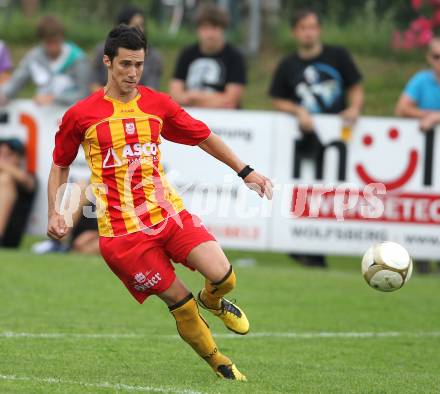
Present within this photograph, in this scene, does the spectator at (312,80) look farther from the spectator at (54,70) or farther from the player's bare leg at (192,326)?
the player's bare leg at (192,326)

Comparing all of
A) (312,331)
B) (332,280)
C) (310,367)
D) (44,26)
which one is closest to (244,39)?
(44,26)

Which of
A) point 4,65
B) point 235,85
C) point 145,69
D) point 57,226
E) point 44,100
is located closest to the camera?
point 57,226

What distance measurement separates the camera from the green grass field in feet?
23.3

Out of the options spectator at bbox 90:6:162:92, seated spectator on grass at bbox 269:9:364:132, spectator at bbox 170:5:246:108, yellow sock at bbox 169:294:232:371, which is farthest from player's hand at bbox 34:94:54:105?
yellow sock at bbox 169:294:232:371

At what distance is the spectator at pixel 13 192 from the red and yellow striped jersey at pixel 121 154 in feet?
20.4

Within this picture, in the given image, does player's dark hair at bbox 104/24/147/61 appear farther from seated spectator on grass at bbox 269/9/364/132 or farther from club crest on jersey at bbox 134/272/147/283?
seated spectator on grass at bbox 269/9/364/132

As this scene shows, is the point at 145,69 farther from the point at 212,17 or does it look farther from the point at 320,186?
the point at 320,186

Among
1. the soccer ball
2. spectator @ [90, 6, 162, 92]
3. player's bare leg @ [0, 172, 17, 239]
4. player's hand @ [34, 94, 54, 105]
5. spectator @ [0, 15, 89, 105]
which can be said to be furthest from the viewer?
spectator @ [0, 15, 89, 105]

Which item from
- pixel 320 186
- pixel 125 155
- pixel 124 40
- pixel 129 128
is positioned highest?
pixel 124 40

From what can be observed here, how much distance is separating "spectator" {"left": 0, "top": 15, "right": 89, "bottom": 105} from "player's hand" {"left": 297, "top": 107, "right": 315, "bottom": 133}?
2712 mm

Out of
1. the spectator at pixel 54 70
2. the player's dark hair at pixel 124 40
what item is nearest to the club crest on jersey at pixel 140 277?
the player's dark hair at pixel 124 40

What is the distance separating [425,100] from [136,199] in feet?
22.6

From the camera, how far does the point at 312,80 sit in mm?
13078

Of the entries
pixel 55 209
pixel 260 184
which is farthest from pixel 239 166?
pixel 55 209
